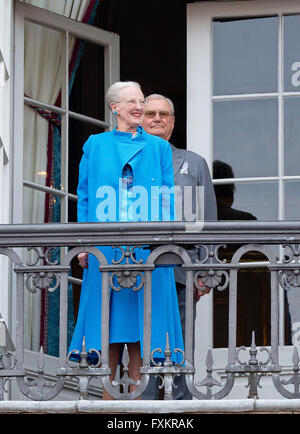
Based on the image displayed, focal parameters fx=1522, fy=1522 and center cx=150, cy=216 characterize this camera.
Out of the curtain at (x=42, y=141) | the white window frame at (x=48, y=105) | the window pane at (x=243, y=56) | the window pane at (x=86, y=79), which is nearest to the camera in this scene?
the white window frame at (x=48, y=105)

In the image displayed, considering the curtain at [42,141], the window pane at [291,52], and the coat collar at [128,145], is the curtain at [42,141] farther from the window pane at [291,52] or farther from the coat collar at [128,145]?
the coat collar at [128,145]

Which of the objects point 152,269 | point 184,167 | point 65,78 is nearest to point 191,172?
point 184,167

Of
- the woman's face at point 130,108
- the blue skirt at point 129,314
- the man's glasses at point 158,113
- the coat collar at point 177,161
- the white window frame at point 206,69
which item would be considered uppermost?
the white window frame at point 206,69

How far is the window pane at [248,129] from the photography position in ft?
30.5

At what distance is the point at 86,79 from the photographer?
390 inches

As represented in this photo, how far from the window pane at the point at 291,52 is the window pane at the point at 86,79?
4.23 feet

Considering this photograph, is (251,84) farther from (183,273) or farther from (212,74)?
(183,273)

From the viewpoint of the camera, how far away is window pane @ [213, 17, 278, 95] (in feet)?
30.7

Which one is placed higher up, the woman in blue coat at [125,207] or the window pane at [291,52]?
the window pane at [291,52]

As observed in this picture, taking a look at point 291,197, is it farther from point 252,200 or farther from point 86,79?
point 86,79

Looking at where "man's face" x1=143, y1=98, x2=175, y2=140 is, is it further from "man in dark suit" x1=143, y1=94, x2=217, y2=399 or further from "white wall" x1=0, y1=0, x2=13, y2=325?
"white wall" x1=0, y1=0, x2=13, y2=325

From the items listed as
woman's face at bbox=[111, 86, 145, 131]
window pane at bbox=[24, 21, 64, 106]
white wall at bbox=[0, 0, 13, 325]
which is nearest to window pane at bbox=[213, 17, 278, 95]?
window pane at bbox=[24, 21, 64, 106]

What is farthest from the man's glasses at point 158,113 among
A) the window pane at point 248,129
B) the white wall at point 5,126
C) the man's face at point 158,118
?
the white wall at point 5,126

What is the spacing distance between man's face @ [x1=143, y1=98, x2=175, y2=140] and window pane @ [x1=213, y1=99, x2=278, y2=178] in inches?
27.9
